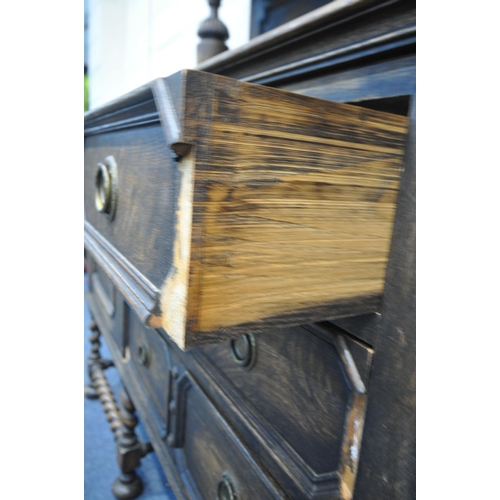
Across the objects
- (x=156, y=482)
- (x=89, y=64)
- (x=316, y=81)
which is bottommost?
(x=156, y=482)

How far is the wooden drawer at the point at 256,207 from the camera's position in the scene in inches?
9.0

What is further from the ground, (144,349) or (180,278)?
(180,278)

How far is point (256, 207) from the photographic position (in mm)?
245

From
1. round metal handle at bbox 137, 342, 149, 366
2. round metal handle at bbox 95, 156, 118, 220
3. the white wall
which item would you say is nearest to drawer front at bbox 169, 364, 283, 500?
round metal handle at bbox 137, 342, 149, 366

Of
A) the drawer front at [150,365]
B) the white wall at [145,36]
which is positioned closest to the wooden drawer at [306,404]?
the drawer front at [150,365]

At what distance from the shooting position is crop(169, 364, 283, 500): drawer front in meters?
0.46

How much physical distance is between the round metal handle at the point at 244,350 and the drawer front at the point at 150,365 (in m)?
0.25

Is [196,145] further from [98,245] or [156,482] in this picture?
[156,482]

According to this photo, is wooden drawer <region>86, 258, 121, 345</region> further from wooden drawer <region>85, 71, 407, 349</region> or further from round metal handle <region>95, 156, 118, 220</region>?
wooden drawer <region>85, 71, 407, 349</region>

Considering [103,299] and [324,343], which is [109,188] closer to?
[324,343]

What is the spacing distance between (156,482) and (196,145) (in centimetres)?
101

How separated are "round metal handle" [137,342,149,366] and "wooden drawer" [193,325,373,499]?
0.39 m

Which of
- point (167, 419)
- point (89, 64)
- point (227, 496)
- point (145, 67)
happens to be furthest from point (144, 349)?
point (89, 64)
